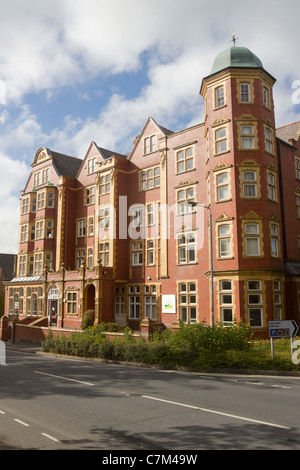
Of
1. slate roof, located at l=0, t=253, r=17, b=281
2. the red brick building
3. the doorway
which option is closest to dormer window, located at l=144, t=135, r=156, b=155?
the red brick building

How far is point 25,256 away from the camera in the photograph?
44969mm

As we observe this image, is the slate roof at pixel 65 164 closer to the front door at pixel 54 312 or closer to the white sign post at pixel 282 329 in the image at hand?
the front door at pixel 54 312

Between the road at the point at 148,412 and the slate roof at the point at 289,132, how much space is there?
25.3 meters

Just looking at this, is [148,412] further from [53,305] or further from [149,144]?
[53,305]

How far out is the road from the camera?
7.02 metres

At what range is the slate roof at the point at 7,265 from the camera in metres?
67.4

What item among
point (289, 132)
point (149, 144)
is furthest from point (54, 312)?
point (289, 132)

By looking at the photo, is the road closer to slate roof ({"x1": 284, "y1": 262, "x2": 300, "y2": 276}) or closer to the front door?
slate roof ({"x1": 284, "y1": 262, "x2": 300, "y2": 276})

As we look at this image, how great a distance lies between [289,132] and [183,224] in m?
14.3

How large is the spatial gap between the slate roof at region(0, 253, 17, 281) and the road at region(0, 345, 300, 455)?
184ft

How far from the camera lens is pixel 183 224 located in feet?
101

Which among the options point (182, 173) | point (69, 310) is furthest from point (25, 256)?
point (182, 173)

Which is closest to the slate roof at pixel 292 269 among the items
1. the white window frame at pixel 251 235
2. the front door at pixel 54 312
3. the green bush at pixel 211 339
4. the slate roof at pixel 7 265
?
the white window frame at pixel 251 235

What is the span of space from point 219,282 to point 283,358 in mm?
9164
